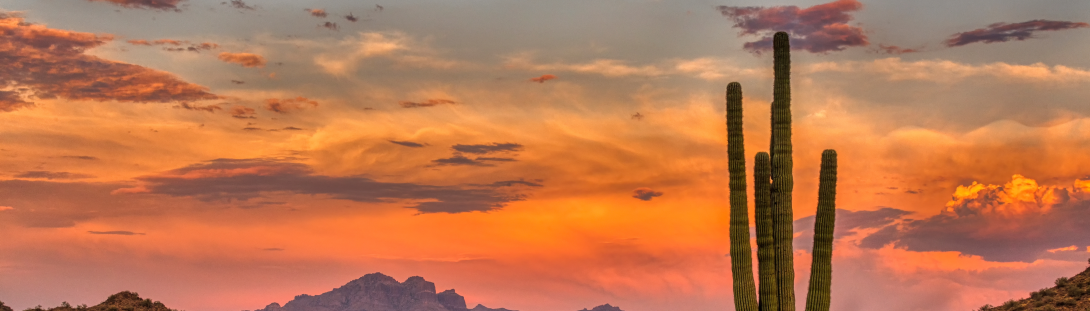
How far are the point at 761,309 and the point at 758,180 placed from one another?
13.4 feet

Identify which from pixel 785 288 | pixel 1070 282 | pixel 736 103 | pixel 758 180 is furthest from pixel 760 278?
pixel 1070 282

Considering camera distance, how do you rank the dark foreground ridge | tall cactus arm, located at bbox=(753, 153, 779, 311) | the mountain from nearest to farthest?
tall cactus arm, located at bbox=(753, 153, 779, 311) → the mountain → the dark foreground ridge

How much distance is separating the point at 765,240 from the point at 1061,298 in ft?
81.0

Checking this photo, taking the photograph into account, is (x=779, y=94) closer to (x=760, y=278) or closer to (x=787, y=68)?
(x=787, y=68)

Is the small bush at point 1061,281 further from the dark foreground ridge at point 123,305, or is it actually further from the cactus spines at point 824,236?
the dark foreground ridge at point 123,305

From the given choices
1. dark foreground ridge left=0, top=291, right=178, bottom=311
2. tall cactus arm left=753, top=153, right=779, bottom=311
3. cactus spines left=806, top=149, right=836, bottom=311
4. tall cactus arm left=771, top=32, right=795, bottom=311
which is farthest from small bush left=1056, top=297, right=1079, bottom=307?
dark foreground ridge left=0, top=291, right=178, bottom=311

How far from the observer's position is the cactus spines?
25.2m

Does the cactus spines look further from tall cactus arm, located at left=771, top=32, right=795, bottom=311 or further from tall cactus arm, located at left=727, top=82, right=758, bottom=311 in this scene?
tall cactus arm, located at left=727, top=82, right=758, bottom=311

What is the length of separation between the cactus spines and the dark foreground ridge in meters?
39.3

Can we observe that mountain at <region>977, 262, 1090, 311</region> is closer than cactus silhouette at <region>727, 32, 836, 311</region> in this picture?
No

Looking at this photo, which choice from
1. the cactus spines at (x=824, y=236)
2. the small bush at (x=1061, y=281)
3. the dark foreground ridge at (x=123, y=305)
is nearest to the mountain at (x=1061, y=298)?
the small bush at (x=1061, y=281)

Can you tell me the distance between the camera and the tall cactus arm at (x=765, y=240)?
83.3 ft

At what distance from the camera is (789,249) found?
83.7ft

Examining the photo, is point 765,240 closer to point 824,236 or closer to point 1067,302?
point 824,236
